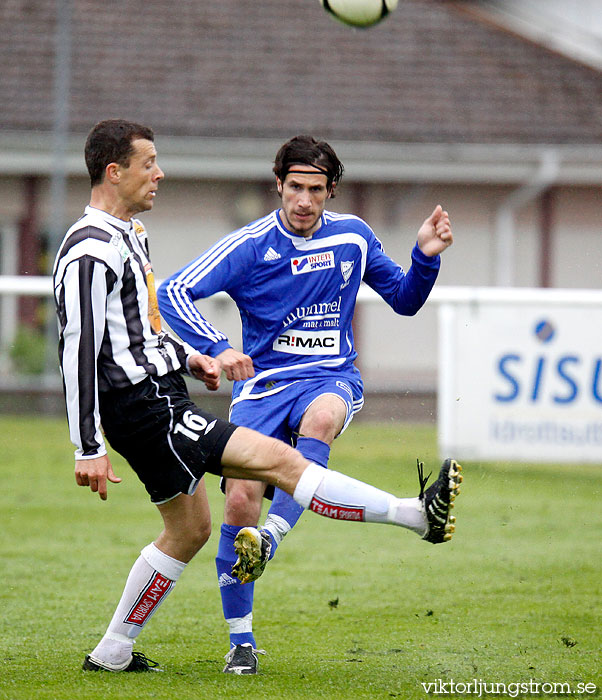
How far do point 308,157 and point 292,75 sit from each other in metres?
12.3

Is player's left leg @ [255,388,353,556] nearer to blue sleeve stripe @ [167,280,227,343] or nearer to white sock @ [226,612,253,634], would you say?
white sock @ [226,612,253,634]

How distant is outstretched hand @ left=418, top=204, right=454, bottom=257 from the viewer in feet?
15.1

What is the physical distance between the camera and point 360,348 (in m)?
15.4

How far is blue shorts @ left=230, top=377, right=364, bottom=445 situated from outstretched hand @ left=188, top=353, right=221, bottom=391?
1.57 ft

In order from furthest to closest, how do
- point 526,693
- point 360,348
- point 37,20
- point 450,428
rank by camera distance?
point 37,20, point 360,348, point 450,428, point 526,693

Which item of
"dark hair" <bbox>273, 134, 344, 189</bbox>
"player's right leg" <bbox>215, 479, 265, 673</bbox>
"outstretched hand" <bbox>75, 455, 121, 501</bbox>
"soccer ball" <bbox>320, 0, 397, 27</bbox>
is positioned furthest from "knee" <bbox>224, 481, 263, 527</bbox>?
"soccer ball" <bbox>320, 0, 397, 27</bbox>

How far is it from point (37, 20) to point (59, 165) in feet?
11.7

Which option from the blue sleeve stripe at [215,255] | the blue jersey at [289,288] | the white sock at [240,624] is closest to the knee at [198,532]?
the white sock at [240,624]

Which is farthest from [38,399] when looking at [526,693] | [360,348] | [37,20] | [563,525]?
[526,693]

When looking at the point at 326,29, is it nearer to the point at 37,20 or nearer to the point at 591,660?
the point at 37,20

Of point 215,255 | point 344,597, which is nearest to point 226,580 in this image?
point 215,255

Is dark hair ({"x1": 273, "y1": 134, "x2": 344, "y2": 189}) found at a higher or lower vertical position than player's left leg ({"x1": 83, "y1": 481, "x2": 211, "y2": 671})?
higher

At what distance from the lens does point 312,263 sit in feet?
15.6

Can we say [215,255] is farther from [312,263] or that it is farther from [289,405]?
[289,405]
